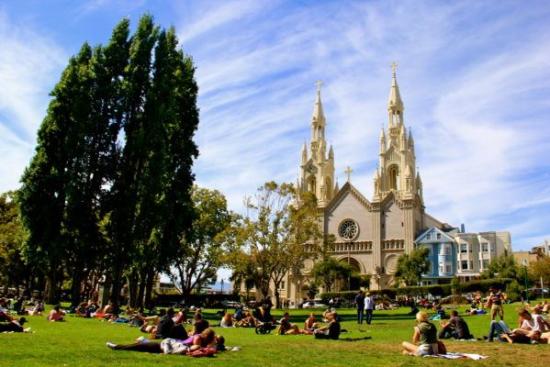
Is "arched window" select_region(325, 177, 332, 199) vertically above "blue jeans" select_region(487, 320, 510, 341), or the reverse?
"arched window" select_region(325, 177, 332, 199)

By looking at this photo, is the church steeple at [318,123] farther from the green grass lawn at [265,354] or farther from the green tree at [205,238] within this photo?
the green grass lawn at [265,354]

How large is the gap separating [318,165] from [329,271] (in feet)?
102

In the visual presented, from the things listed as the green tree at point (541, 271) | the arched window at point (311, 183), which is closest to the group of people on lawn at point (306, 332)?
the green tree at point (541, 271)

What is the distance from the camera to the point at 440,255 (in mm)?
81750

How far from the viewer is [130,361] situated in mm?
10180

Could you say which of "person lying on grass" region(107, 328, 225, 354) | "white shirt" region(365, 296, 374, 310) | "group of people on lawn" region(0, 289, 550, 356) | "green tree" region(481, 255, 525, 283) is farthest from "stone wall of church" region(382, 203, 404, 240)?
"person lying on grass" region(107, 328, 225, 354)

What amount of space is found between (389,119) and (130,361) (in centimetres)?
8965

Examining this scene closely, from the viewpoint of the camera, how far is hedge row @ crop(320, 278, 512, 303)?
56094 millimetres

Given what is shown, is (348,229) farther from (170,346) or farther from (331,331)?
(170,346)

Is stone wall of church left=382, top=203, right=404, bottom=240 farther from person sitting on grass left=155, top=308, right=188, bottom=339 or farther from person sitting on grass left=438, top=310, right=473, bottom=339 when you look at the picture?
person sitting on grass left=155, top=308, right=188, bottom=339

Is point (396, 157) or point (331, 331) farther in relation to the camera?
point (396, 157)

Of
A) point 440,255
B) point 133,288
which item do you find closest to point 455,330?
point 133,288

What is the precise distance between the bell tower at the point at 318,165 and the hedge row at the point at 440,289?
29959mm

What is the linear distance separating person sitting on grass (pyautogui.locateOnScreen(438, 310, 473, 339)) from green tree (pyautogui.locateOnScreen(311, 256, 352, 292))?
53.3 m
